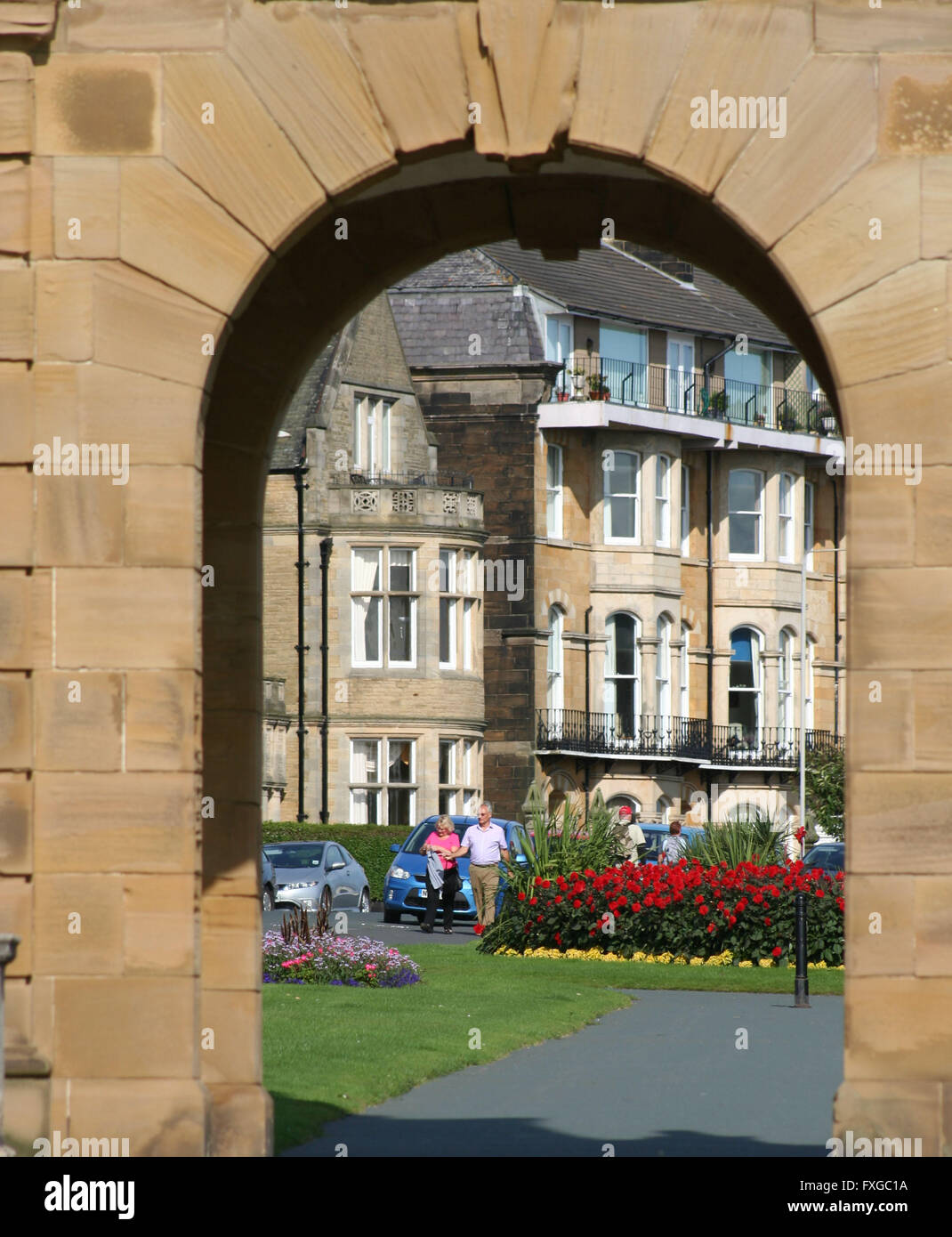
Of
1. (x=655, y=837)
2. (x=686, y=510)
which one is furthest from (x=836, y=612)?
(x=655, y=837)

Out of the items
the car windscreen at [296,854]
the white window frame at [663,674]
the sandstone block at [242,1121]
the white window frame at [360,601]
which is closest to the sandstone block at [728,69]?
the sandstone block at [242,1121]

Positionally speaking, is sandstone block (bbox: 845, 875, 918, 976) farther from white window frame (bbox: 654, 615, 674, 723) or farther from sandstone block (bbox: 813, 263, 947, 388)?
white window frame (bbox: 654, 615, 674, 723)

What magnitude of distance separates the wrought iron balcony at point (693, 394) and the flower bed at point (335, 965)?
3463 cm

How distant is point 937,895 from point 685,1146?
2707 millimetres

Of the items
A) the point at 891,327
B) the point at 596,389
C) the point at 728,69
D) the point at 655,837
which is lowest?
the point at 655,837

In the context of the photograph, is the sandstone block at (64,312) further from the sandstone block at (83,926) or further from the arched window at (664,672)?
the arched window at (664,672)

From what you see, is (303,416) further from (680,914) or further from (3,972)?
(3,972)

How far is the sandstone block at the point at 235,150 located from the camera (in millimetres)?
8930

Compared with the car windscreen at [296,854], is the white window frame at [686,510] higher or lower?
higher

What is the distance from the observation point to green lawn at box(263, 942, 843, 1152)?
13.1m

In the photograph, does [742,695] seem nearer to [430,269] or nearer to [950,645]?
[430,269]

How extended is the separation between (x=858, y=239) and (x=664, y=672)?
49.1 m

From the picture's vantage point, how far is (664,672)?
57750 millimetres

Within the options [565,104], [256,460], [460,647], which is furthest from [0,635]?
[460,647]
